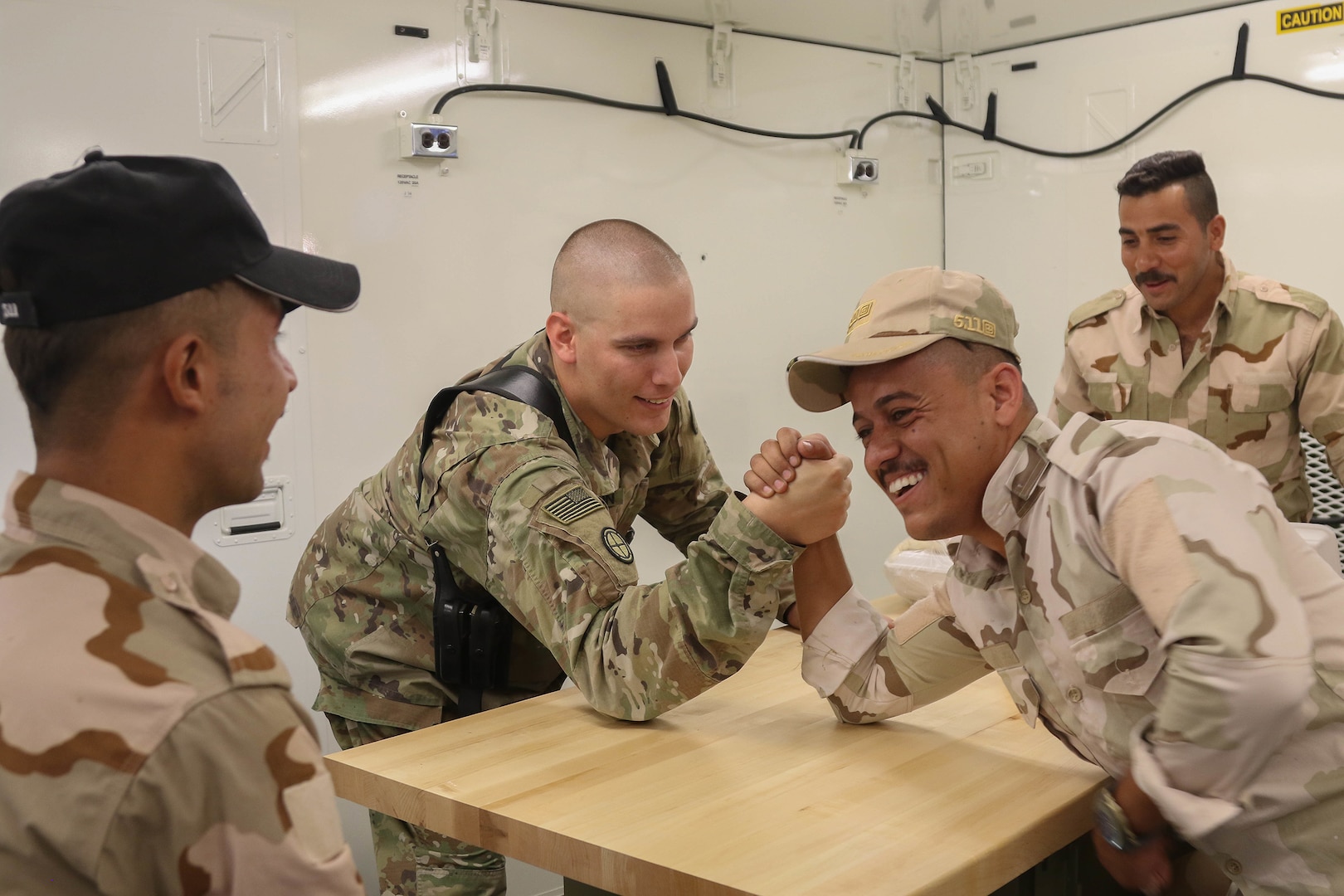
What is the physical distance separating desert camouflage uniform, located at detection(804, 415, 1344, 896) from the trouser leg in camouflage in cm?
96

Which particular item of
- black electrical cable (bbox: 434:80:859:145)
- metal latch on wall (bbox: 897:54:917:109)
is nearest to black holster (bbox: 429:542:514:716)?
black electrical cable (bbox: 434:80:859:145)

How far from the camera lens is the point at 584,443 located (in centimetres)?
217

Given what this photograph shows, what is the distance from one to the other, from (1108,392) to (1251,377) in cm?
39

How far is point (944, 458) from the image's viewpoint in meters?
1.53

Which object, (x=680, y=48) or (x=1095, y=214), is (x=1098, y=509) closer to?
(x=680, y=48)

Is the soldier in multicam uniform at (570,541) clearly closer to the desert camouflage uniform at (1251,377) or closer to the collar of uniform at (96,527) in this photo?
the collar of uniform at (96,527)

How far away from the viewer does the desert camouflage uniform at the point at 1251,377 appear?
10.4 ft

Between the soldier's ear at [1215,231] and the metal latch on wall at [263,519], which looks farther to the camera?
the soldier's ear at [1215,231]

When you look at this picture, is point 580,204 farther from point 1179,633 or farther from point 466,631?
point 1179,633

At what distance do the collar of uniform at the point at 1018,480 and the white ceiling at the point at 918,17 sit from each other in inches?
95.4

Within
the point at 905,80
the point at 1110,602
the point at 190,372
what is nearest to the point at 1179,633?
the point at 1110,602

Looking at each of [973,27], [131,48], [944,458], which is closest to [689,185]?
[973,27]

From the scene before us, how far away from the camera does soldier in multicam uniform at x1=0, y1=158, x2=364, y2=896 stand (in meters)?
0.81

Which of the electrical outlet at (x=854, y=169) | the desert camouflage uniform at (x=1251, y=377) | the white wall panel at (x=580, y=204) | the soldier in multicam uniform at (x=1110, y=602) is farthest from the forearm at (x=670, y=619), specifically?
the electrical outlet at (x=854, y=169)
